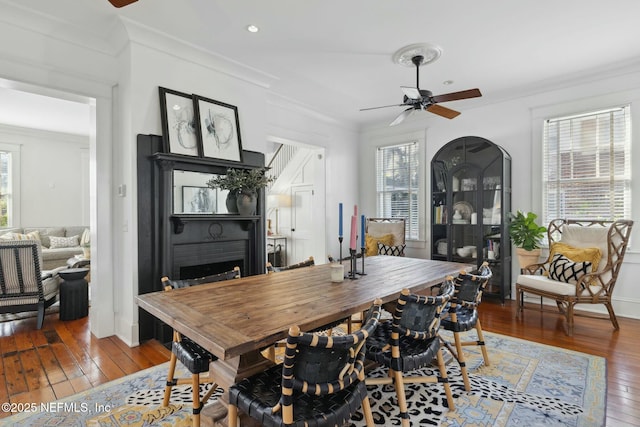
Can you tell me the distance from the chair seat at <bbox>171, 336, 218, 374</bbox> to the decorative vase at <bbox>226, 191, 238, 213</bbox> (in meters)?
1.93

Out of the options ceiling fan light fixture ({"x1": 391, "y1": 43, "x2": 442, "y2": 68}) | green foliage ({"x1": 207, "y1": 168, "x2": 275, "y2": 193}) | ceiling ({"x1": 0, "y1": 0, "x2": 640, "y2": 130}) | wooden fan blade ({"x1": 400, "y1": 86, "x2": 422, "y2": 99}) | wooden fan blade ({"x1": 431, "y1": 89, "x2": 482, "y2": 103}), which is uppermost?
ceiling ({"x1": 0, "y1": 0, "x2": 640, "y2": 130})

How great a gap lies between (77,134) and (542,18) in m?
8.85

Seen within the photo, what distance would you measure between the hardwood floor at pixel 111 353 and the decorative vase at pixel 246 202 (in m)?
1.55

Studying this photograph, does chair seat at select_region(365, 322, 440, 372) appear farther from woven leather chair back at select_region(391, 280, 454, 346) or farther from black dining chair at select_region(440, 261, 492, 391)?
black dining chair at select_region(440, 261, 492, 391)

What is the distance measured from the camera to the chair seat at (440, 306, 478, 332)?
7.37 ft

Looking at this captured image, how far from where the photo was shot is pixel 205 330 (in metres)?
1.35

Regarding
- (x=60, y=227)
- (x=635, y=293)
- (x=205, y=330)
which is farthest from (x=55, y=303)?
(x=635, y=293)

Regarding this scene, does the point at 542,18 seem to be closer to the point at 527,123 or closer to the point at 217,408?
the point at 527,123

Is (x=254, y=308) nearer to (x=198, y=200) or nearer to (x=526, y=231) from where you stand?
(x=198, y=200)

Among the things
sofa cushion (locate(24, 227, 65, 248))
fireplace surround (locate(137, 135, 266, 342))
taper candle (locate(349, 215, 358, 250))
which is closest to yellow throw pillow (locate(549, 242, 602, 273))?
taper candle (locate(349, 215, 358, 250))

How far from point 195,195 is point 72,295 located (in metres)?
2.01

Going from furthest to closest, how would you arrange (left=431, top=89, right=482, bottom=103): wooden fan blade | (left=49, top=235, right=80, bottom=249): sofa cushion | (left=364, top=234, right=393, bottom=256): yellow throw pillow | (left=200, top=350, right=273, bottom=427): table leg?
1. (left=49, top=235, right=80, bottom=249): sofa cushion
2. (left=364, top=234, right=393, bottom=256): yellow throw pillow
3. (left=431, top=89, right=482, bottom=103): wooden fan blade
4. (left=200, top=350, right=273, bottom=427): table leg

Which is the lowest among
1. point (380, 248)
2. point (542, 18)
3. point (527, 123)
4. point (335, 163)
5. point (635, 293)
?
point (635, 293)

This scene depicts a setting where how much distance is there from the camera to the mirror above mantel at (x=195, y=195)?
10.7 feet
